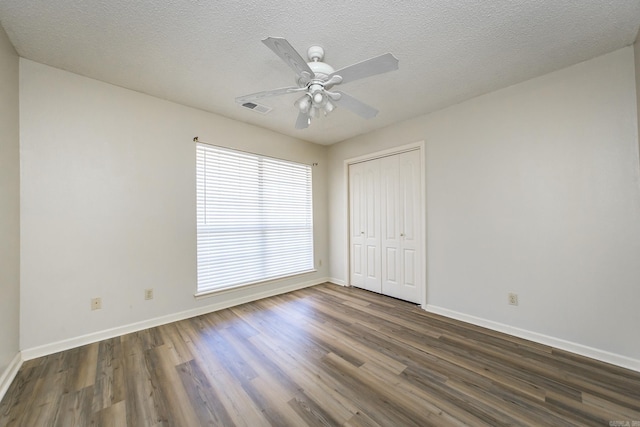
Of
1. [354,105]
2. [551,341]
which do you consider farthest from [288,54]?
[551,341]

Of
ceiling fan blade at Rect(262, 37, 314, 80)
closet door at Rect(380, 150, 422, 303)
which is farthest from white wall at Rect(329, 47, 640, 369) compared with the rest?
ceiling fan blade at Rect(262, 37, 314, 80)

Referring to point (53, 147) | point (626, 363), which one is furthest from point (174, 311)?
point (626, 363)

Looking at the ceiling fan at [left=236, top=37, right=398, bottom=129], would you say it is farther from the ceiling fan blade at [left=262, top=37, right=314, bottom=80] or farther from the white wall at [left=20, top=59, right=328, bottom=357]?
the white wall at [left=20, top=59, right=328, bottom=357]

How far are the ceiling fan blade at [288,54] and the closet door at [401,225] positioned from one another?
7.21 ft

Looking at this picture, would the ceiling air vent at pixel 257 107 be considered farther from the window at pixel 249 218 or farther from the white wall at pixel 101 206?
the window at pixel 249 218

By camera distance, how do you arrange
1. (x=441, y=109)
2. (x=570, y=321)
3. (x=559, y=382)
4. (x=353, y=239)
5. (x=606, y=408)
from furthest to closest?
(x=353, y=239)
(x=441, y=109)
(x=570, y=321)
(x=559, y=382)
(x=606, y=408)

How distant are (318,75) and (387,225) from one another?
2.48m

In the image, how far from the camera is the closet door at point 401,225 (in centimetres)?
327

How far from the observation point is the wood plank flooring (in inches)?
56.9

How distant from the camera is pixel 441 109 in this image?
2961mm

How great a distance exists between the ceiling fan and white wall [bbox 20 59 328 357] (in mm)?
1500

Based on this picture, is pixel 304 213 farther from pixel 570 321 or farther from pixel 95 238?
pixel 570 321

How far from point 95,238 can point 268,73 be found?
226cm

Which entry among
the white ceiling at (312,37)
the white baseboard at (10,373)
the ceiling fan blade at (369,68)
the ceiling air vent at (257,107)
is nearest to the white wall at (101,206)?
the white baseboard at (10,373)
